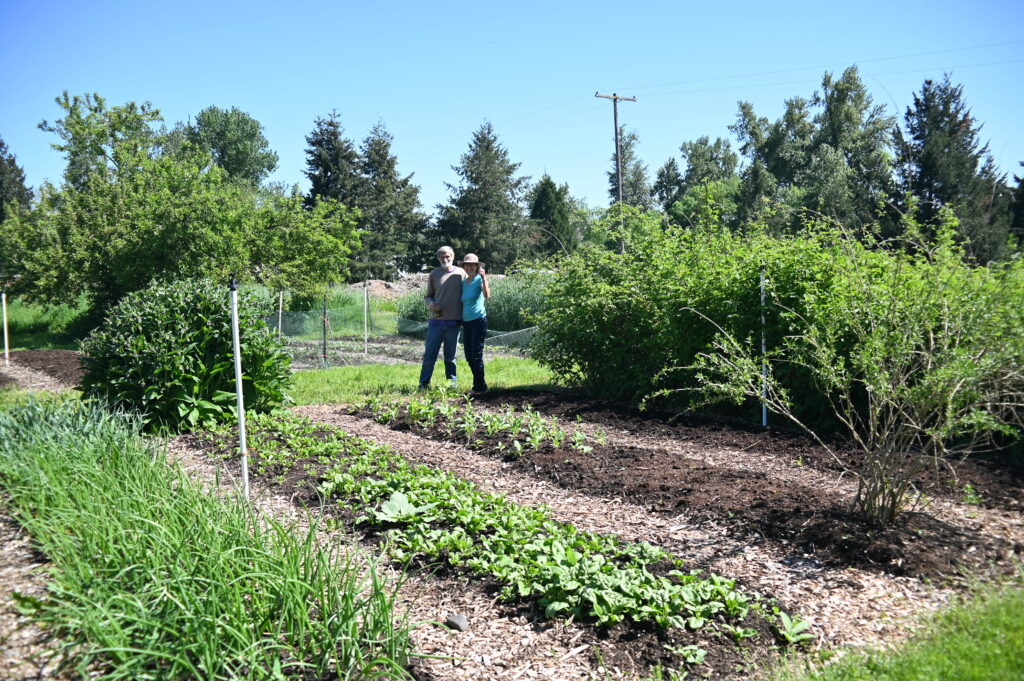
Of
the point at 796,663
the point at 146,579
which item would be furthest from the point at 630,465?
the point at 146,579

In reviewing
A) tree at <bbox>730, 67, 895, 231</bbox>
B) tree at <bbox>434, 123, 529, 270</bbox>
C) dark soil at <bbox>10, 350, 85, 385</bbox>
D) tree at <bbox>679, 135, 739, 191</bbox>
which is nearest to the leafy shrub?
dark soil at <bbox>10, 350, 85, 385</bbox>

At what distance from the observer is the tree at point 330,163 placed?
132 feet

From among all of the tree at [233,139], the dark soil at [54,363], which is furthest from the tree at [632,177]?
the dark soil at [54,363]

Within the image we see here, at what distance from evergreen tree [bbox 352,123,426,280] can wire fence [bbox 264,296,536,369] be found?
22.6m

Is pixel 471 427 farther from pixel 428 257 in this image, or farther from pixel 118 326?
pixel 428 257

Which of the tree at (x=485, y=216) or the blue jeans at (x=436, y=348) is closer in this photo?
the blue jeans at (x=436, y=348)

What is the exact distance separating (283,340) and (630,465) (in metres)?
4.14

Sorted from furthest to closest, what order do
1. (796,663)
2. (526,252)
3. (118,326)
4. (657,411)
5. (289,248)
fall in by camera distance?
(526,252), (289,248), (657,411), (118,326), (796,663)

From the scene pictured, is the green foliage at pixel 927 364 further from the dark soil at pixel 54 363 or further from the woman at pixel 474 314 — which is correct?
the dark soil at pixel 54 363

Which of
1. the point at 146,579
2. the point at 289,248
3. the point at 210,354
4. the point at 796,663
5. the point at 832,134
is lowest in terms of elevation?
the point at 796,663

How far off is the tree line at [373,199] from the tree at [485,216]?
103 millimetres

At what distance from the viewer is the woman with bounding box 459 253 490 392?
888 cm

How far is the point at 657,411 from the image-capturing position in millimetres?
7414

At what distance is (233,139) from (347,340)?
48809mm
